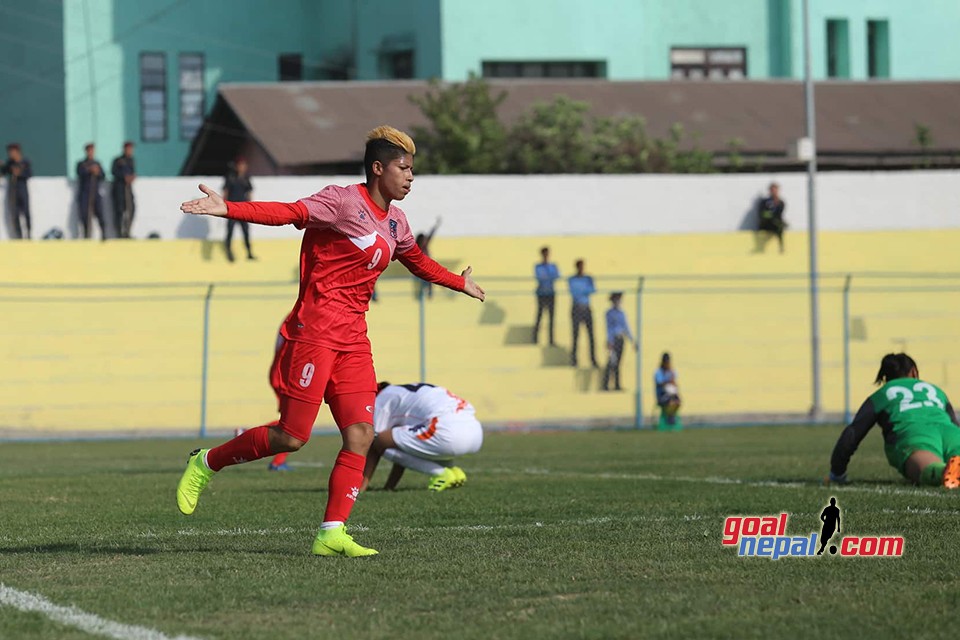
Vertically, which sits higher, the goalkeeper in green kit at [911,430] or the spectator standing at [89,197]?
the spectator standing at [89,197]

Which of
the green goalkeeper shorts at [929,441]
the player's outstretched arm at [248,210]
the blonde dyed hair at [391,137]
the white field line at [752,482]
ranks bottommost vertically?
the white field line at [752,482]

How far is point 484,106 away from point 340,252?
28.7 m

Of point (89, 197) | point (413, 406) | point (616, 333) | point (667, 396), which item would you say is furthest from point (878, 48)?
point (413, 406)

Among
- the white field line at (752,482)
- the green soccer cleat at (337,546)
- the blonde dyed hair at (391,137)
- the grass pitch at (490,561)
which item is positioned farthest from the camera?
the white field line at (752,482)

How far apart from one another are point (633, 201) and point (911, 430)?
2190 cm

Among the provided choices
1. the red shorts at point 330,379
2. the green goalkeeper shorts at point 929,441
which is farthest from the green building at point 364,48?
the red shorts at point 330,379

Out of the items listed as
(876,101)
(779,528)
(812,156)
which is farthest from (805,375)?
(779,528)

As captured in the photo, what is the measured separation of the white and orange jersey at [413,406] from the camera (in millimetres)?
12688

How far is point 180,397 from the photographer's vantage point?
89.0 ft

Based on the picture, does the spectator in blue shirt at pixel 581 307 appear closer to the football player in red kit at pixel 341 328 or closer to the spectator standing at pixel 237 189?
the spectator standing at pixel 237 189

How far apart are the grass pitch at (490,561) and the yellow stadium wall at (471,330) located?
41.4 feet

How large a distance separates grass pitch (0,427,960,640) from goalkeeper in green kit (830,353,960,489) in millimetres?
260

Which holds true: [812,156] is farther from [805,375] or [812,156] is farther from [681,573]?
[681,573]

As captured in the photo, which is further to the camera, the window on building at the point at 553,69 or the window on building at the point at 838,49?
the window on building at the point at 838,49
